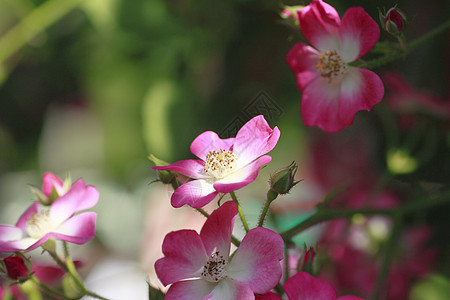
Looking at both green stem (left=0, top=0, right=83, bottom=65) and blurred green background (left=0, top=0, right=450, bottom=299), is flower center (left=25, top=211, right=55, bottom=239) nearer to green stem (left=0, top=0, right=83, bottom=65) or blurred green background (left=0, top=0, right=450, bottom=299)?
blurred green background (left=0, top=0, right=450, bottom=299)

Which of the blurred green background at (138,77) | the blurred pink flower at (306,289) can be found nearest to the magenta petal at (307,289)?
the blurred pink flower at (306,289)

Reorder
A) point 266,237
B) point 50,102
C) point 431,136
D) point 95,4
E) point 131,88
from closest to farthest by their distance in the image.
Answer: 1. point 266,237
2. point 431,136
3. point 95,4
4. point 131,88
5. point 50,102

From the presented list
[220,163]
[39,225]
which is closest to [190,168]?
[220,163]

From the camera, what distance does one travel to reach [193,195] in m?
0.35

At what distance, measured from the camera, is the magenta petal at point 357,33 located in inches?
14.8

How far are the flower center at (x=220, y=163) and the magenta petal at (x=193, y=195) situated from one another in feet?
0.05

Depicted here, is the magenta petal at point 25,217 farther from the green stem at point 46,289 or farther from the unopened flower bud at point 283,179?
the unopened flower bud at point 283,179

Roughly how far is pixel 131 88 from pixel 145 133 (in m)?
0.15

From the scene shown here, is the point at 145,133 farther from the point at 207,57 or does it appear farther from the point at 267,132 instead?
the point at 267,132

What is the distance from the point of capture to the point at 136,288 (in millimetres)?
881

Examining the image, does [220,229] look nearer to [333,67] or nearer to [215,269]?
[215,269]

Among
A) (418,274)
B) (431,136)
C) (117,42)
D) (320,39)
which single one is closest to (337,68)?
(320,39)

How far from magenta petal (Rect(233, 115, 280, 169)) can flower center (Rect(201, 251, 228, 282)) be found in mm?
69

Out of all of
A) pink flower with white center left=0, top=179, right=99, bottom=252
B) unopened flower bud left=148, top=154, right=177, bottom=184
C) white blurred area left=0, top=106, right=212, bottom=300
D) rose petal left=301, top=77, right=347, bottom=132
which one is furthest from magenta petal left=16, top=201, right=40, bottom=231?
white blurred area left=0, top=106, right=212, bottom=300
